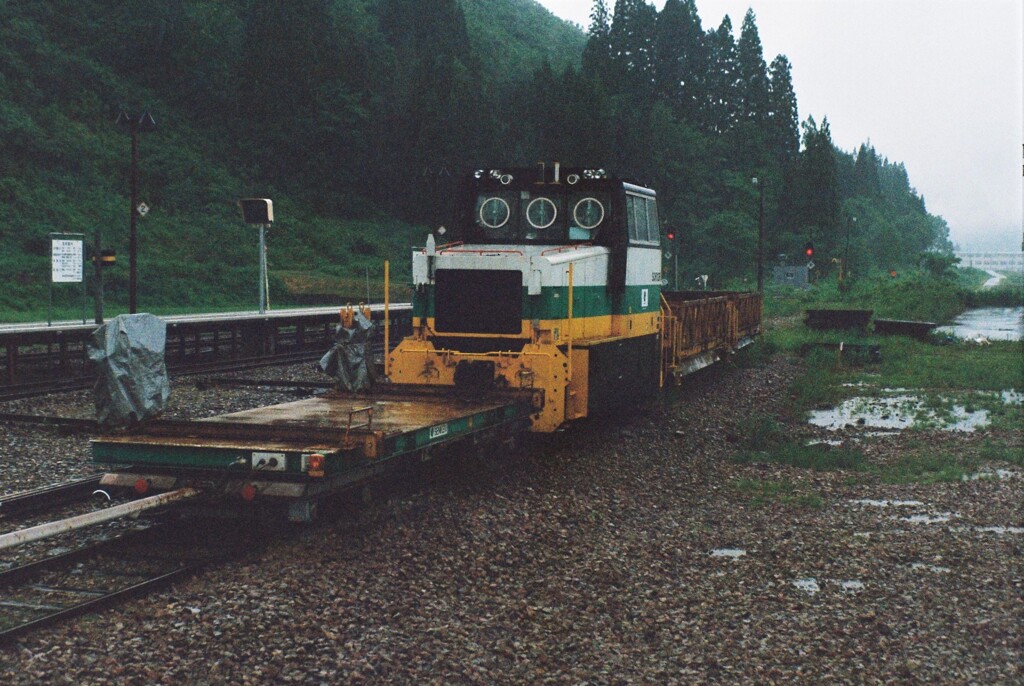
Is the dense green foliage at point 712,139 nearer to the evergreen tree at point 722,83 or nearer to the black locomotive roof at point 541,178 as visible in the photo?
the evergreen tree at point 722,83

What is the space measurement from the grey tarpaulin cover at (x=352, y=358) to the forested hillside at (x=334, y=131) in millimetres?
15545

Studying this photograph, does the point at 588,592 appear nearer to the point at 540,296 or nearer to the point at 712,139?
the point at 540,296

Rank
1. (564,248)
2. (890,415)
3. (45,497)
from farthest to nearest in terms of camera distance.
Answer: (890,415), (564,248), (45,497)

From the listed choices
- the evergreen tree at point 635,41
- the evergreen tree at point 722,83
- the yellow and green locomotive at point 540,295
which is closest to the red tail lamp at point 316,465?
the yellow and green locomotive at point 540,295

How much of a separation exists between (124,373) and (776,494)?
6.92m

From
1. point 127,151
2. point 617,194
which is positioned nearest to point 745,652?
point 617,194

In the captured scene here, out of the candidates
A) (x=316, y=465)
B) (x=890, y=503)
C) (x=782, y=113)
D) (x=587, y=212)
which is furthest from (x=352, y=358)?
(x=782, y=113)

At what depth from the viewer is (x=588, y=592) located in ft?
25.3

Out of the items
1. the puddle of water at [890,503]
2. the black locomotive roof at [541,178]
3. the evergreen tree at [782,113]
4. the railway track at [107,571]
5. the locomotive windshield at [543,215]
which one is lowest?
the puddle of water at [890,503]

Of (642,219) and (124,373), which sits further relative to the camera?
(642,219)

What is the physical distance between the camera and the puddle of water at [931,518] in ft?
33.0

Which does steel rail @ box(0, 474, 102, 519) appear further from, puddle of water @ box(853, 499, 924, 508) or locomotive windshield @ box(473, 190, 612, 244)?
puddle of water @ box(853, 499, 924, 508)

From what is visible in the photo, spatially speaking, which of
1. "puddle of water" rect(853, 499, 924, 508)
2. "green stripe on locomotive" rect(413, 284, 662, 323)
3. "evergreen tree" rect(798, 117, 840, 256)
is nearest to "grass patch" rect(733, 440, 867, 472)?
"puddle of water" rect(853, 499, 924, 508)

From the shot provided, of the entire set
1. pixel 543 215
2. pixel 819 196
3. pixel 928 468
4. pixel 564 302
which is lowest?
pixel 928 468
